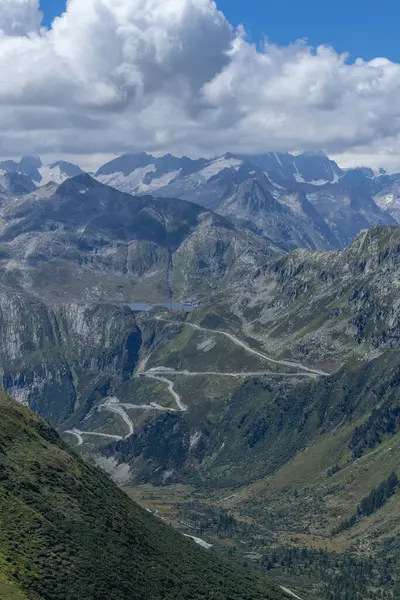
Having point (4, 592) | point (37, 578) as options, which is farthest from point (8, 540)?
point (4, 592)

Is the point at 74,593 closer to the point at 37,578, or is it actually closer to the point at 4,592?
the point at 37,578

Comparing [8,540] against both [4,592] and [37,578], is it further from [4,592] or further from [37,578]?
[4,592]

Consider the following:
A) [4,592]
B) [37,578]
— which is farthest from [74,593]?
[4,592]

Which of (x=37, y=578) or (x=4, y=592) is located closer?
(x=4, y=592)

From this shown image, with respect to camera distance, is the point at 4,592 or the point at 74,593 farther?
the point at 74,593

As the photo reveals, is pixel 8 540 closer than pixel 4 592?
No
